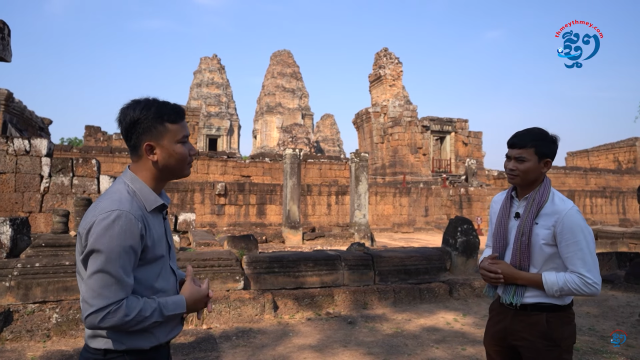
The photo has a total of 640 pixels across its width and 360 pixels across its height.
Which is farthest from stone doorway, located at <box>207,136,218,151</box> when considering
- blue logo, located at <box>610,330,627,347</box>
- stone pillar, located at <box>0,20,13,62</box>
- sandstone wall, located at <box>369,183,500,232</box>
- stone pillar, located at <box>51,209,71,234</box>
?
blue logo, located at <box>610,330,627,347</box>

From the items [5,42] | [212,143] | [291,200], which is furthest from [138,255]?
[212,143]

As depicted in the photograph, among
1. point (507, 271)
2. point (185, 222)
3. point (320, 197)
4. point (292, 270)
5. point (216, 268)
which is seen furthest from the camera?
point (320, 197)

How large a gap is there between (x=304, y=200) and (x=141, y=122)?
12010mm

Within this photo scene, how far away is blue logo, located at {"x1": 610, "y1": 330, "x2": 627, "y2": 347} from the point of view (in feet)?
13.8

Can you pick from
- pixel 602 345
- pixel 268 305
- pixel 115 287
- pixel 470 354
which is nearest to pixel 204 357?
pixel 268 305

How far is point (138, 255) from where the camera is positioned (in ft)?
4.55

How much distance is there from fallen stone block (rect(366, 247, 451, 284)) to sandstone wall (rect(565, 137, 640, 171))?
26334 mm

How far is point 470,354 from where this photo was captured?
384cm

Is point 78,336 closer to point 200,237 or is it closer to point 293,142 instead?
point 200,237

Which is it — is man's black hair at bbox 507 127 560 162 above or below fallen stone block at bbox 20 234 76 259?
above

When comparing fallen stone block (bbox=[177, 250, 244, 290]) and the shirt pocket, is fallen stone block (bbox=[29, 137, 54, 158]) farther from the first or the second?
the shirt pocket

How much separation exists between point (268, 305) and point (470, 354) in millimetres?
2199

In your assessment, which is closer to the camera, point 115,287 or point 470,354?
point 115,287

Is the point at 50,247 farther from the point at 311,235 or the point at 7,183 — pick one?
the point at 311,235
